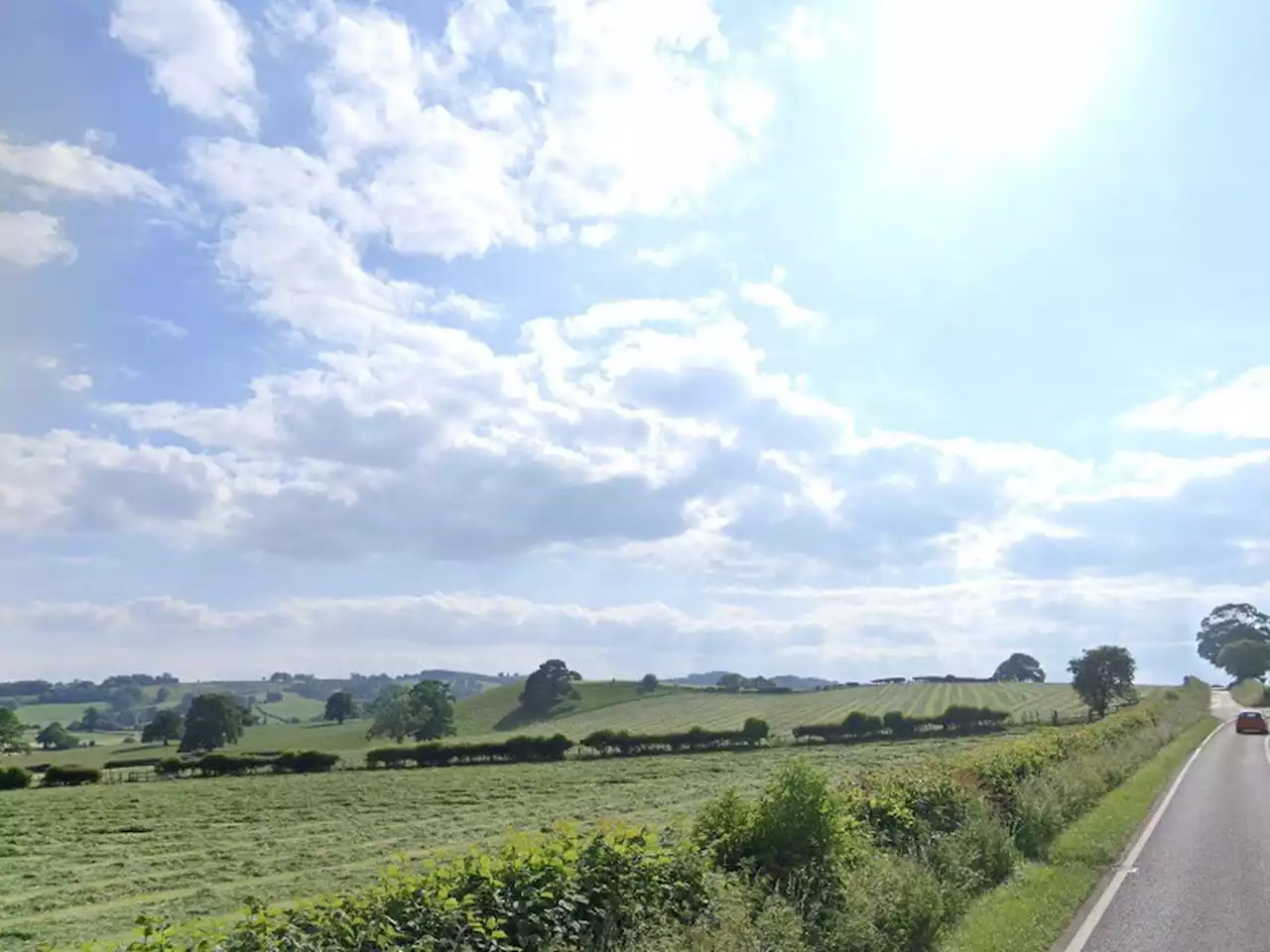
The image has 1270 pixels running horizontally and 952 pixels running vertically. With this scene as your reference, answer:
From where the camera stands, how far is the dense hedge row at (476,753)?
290 ft

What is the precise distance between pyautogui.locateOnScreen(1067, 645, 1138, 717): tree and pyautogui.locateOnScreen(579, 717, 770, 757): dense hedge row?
32.6 meters

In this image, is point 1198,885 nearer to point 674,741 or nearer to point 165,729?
point 674,741

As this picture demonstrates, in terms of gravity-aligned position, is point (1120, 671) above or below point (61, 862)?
above

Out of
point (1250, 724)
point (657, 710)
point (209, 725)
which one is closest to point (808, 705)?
point (657, 710)

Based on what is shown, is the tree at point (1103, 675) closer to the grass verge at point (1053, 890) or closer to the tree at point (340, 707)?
the grass verge at point (1053, 890)

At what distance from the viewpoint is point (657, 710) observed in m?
144

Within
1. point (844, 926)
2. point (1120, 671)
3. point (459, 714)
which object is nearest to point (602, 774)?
point (1120, 671)

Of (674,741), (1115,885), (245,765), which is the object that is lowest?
(245,765)

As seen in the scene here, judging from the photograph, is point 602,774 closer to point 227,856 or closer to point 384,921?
point 227,856

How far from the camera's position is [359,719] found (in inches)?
7431

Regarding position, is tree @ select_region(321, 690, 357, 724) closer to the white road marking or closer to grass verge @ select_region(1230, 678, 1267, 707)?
grass verge @ select_region(1230, 678, 1267, 707)

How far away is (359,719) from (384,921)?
19533 cm

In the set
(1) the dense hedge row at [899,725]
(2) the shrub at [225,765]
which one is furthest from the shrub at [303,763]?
(1) the dense hedge row at [899,725]

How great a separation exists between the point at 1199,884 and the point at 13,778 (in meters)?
81.6
